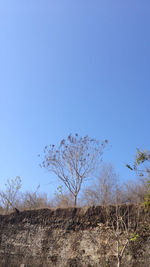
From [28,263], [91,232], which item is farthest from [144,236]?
[28,263]

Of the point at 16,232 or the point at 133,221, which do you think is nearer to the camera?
the point at 133,221

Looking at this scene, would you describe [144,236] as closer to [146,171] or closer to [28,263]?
[146,171]

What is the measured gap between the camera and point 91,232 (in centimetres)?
1177

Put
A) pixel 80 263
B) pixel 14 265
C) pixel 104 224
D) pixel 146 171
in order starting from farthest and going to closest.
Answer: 1. pixel 14 265
2. pixel 104 224
3. pixel 80 263
4. pixel 146 171

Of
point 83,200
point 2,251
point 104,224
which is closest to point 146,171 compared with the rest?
point 104,224

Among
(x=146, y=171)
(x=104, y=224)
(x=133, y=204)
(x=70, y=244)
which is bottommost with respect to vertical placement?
(x=70, y=244)

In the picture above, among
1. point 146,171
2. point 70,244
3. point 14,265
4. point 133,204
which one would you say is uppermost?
point 146,171

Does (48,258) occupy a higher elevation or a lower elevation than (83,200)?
lower

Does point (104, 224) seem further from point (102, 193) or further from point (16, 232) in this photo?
point (102, 193)

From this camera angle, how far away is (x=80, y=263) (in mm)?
10953

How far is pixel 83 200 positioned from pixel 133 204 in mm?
9403

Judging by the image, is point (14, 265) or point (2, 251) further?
point (2, 251)

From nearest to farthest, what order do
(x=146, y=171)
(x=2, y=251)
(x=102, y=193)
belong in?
(x=146, y=171), (x=2, y=251), (x=102, y=193)

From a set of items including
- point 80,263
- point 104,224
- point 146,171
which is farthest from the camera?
point 104,224
